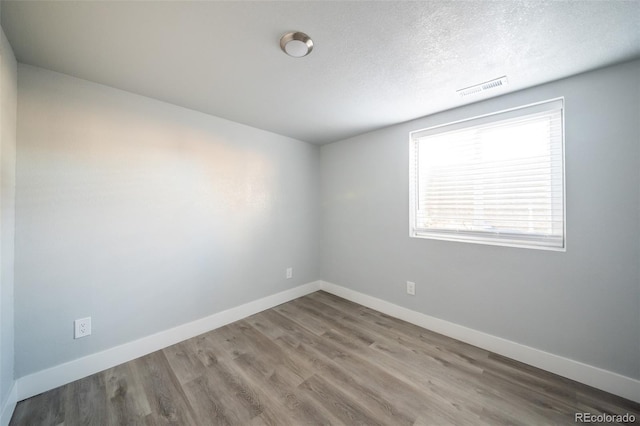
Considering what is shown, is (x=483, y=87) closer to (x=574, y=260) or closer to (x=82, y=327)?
(x=574, y=260)

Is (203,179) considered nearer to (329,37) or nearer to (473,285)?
(329,37)

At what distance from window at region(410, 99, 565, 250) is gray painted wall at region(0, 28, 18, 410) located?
121 inches

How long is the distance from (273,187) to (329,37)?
1.90 metres

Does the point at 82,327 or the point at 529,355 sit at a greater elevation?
the point at 82,327

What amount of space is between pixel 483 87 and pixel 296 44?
59.6 inches

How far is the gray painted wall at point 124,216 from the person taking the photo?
59.9 inches

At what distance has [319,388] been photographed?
1.58 metres

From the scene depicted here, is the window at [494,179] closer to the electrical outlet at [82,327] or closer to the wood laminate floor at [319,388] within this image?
the wood laminate floor at [319,388]

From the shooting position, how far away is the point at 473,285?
207cm

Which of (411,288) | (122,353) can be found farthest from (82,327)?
(411,288)

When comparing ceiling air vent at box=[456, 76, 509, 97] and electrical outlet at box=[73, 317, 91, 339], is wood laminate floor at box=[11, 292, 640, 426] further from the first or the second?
ceiling air vent at box=[456, 76, 509, 97]

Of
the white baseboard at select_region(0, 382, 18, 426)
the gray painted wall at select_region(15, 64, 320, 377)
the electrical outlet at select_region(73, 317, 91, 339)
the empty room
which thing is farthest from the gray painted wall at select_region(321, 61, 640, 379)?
the white baseboard at select_region(0, 382, 18, 426)

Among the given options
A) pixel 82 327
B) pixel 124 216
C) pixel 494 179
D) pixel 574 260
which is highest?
pixel 494 179

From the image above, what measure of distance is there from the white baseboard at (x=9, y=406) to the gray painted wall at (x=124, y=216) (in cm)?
12
